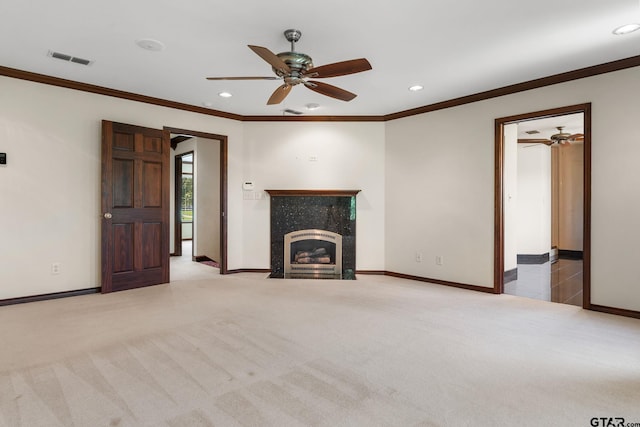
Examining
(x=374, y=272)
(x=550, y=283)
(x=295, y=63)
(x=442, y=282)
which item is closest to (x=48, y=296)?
(x=295, y=63)

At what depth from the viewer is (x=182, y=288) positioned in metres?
4.56

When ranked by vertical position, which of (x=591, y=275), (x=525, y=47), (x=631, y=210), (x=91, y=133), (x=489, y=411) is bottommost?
(x=489, y=411)

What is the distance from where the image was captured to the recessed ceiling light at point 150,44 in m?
3.05

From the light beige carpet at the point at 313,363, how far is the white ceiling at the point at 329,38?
2.47m

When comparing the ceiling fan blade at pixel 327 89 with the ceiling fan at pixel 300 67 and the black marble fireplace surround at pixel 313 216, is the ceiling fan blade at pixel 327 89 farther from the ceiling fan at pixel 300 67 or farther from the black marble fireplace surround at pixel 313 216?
the black marble fireplace surround at pixel 313 216

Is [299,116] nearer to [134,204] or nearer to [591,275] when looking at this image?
[134,204]

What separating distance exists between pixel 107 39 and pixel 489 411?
387 centimetres

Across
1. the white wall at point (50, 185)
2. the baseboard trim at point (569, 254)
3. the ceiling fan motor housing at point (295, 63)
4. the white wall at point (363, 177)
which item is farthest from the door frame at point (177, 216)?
the baseboard trim at point (569, 254)

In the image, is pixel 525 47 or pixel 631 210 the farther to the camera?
pixel 631 210

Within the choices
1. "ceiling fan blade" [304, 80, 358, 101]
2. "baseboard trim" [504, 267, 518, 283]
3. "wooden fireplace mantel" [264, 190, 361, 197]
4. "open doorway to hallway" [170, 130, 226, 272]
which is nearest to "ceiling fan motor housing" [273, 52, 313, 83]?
"ceiling fan blade" [304, 80, 358, 101]

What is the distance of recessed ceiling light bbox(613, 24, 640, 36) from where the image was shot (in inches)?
108

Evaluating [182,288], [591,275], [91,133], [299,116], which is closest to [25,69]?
[91,133]

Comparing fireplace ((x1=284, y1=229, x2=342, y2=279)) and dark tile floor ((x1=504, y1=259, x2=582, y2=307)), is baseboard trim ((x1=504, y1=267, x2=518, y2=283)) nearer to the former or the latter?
dark tile floor ((x1=504, y1=259, x2=582, y2=307))

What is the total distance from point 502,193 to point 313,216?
8.69 ft
